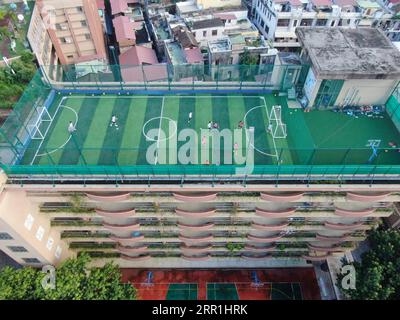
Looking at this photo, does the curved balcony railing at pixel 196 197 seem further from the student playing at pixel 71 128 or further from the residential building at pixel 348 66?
the residential building at pixel 348 66

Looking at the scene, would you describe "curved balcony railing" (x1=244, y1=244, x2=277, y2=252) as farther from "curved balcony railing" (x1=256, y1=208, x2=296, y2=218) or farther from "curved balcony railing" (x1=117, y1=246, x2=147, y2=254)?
"curved balcony railing" (x1=117, y1=246, x2=147, y2=254)

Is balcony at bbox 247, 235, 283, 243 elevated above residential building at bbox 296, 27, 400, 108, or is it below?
below

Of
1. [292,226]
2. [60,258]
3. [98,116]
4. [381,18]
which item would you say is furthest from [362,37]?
[381,18]

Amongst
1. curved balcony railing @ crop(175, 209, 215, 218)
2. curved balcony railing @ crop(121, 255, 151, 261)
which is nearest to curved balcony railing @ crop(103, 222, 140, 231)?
curved balcony railing @ crop(175, 209, 215, 218)

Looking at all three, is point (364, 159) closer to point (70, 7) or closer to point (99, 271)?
point (99, 271)

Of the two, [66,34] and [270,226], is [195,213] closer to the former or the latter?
[270,226]

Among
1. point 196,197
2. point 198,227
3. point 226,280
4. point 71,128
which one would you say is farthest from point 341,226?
point 71,128
